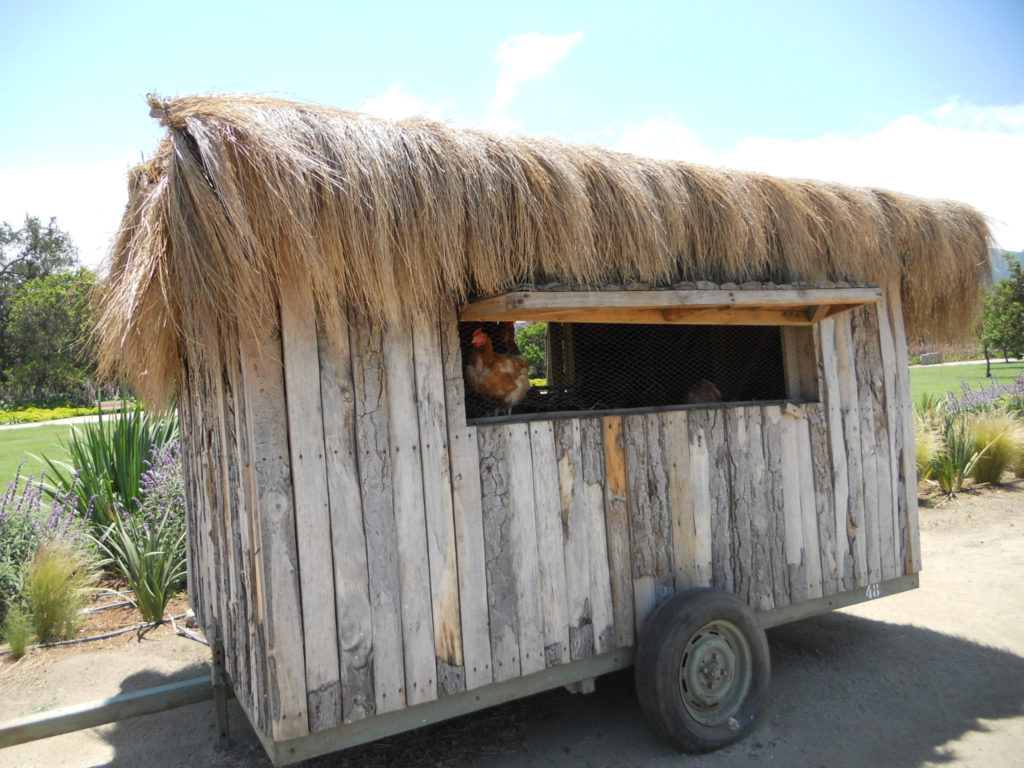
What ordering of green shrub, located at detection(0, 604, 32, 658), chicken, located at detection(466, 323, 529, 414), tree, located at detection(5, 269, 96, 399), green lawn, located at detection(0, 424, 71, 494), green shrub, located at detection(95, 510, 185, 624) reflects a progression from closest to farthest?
chicken, located at detection(466, 323, 529, 414) < green shrub, located at detection(0, 604, 32, 658) < green shrub, located at detection(95, 510, 185, 624) < green lawn, located at detection(0, 424, 71, 494) < tree, located at detection(5, 269, 96, 399)

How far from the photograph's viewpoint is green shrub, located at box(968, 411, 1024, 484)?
31.0 ft

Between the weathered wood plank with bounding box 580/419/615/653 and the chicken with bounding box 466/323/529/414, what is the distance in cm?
35

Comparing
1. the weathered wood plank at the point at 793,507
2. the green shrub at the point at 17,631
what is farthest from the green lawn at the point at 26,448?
the weathered wood plank at the point at 793,507

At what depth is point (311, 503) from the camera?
260 cm

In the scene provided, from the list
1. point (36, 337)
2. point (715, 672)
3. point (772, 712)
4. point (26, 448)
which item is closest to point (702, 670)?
point (715, 672)

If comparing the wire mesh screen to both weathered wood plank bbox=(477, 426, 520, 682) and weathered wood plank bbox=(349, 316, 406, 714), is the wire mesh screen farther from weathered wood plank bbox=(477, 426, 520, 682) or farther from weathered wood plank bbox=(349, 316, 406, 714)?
weathered wood plank bbox=(349, 316, 406, 714)

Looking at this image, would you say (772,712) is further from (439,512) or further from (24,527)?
(24,527)

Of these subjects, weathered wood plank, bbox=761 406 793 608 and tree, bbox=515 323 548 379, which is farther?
tree, bbox=515 323 548 379

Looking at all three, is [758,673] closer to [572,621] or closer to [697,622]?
[697,622]

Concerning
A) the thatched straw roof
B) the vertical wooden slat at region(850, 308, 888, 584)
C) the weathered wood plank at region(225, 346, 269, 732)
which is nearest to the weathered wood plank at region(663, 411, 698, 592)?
the thatched straw roof

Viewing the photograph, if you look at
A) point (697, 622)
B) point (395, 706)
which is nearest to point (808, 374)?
point (697, 622)

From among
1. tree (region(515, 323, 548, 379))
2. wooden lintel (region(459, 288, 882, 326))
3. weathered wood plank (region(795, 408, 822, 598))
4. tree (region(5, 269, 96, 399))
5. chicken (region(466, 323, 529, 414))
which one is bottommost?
weathered wood plank (region(795, 408, 822, 598))

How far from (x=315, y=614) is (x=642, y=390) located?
8.83 feet

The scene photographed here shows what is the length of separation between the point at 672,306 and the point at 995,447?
842 cm
